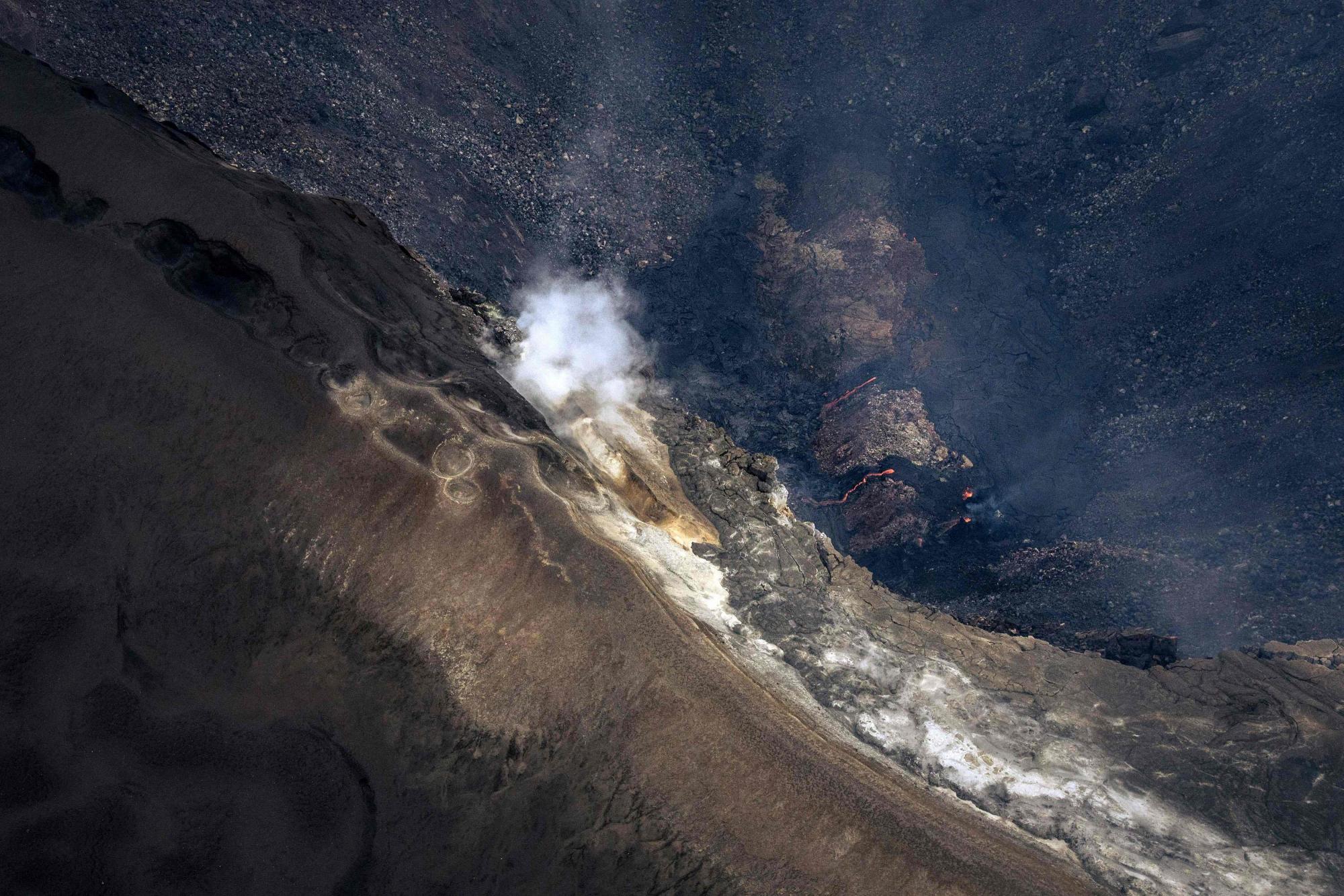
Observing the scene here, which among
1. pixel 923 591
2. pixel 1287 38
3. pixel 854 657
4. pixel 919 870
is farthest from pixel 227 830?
pixel 1287 38

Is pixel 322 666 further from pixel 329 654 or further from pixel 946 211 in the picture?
pixel 946 211

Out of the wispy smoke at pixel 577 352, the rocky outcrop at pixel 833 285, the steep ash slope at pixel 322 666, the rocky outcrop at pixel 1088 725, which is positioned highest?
the rocky outcrop at pixel 833 285

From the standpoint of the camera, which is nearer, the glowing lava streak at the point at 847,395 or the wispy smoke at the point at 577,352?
the wispy smoke at the point at 577,352

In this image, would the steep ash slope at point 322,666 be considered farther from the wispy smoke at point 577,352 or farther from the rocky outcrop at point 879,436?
the rocky outcrop at point 879,436

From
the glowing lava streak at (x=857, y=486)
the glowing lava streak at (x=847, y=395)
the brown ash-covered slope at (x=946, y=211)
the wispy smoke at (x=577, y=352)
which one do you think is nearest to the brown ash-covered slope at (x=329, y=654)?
the wispy smoke at (x=577, y=352)

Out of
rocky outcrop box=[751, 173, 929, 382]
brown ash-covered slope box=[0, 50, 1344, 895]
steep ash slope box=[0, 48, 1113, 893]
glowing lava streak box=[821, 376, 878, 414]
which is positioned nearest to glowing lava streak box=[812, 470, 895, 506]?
glowing lava streak box=[821, 376, 878, 414]

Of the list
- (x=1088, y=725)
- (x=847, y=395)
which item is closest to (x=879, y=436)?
(x=847, y=395)
